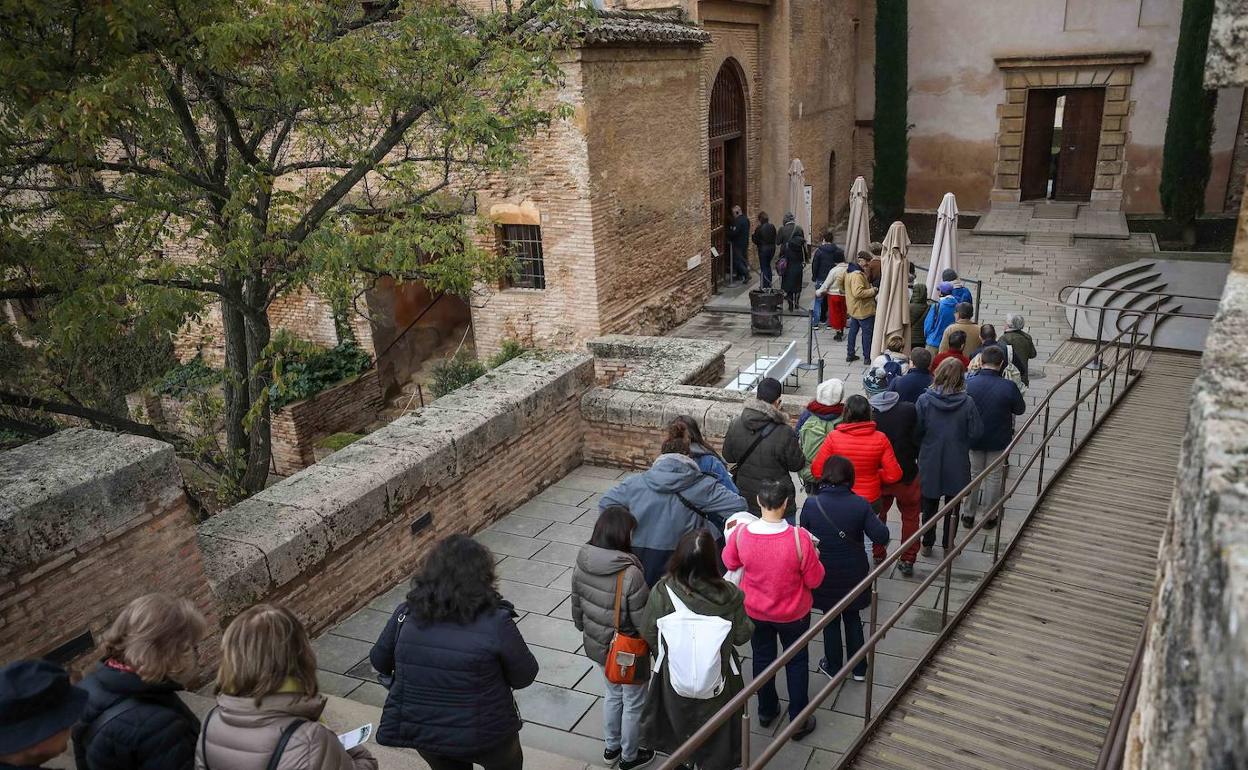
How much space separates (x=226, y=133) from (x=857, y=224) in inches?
439

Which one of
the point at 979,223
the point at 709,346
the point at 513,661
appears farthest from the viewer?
the point at 979,223

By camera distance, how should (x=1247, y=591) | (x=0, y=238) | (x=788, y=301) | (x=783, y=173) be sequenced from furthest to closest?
Answer: (x=783, y=173) < (x=788, y=301) < (x=0, y=238) < (x=1247, y=591)

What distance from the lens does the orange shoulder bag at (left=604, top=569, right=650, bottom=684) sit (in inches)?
178

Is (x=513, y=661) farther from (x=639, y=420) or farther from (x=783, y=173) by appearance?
(x=783, y=173)

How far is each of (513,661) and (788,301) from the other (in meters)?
13.2

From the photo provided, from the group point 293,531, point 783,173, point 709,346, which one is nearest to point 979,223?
point 783,173

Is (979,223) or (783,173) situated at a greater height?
(783,173)

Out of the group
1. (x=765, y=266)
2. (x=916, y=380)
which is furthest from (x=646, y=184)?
(x=916, y=380)

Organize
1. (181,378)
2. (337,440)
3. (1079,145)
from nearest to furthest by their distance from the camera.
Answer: (337,440) < (181,378) < (1079,145)

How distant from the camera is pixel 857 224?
16.1 meters

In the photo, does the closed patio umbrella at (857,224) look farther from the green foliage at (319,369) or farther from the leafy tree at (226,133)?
the green foliage at (319,369)

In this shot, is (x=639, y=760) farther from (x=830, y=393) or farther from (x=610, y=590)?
(x=830, y=393)

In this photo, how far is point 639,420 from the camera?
30.2 feet

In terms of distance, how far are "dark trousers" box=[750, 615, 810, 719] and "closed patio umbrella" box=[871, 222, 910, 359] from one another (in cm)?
669
